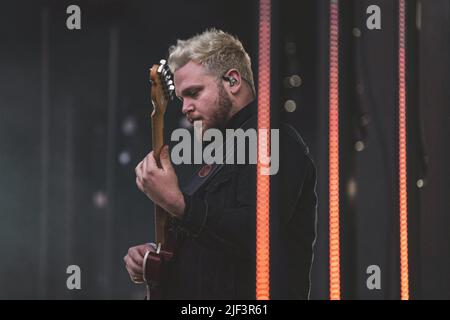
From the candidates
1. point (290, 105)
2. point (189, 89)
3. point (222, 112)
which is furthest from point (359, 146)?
point (189, 89)

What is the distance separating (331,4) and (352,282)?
61 centimetres

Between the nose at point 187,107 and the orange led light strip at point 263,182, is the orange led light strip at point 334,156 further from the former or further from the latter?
the nose at point 187,107

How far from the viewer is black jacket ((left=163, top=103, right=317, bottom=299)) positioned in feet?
3.71

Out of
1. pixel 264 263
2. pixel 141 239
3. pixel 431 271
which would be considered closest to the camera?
pixel 264 263

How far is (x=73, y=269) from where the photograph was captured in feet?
4.68

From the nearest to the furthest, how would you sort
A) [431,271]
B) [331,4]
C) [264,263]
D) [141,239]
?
[264,263], [331,4], [141,239], [431,271]

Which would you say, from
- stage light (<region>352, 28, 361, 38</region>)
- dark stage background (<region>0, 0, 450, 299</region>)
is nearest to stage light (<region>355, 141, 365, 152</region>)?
dark stage background (<region>0, 0, 450, 299</region>)

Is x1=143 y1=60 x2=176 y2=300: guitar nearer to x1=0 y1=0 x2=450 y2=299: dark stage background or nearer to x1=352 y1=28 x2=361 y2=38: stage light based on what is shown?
x1=0 y1=0 x2=450 y2=299: dark stage background

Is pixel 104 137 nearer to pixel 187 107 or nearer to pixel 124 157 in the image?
pixel 124 157

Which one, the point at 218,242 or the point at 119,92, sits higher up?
the point at 119,92

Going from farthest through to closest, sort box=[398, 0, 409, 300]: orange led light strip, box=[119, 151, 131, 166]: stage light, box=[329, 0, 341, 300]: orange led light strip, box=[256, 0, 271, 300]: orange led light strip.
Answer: box=[119, 151, 131, 166]: stage light
box=[398, 0, 409, 300]: orange led light strip
box=[329, 0, 341, 300]: orange led light strip
box=[256, 0, 271, 300]: orange led light strip
